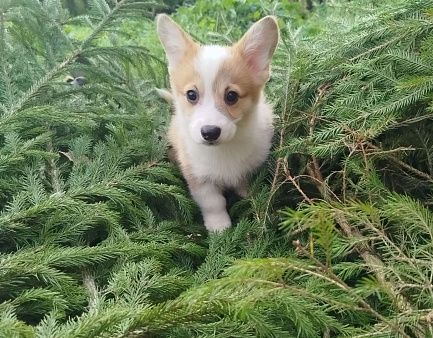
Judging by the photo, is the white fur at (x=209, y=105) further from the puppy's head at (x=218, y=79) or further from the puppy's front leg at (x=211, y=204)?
the puppy's front leg at (x=211, y=204)

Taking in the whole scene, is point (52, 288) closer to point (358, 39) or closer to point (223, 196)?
point (223, 196)

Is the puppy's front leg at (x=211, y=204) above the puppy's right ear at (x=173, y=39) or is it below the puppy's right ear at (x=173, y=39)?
below

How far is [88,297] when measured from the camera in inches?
41.8

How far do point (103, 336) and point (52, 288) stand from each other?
0.32 m

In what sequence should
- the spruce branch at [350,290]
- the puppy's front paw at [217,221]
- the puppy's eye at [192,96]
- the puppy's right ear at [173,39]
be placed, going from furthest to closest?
the puppy's right ear at [173,39] < the puppy's eye at [192,96] < the puppy's front paw at [217,221] < the spruce branch at [350,290]

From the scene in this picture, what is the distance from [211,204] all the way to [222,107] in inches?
15.9

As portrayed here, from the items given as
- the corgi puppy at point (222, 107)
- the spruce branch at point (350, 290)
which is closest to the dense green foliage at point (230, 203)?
the spruce branch at point (350, 290)

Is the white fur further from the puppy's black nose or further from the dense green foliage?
the dense green foliage

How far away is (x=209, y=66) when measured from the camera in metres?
1.87

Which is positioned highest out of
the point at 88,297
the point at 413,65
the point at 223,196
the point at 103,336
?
the point at 413,65

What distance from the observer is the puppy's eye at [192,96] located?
190cm

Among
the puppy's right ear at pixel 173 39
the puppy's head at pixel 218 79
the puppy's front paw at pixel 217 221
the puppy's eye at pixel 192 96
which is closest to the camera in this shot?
the puppy's front paw at pixel 217 221

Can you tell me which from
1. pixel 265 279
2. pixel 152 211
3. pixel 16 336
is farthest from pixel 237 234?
pixel 16 336

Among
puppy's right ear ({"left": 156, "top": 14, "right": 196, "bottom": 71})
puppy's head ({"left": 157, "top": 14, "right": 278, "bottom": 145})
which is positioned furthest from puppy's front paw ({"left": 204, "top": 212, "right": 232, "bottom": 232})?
puppy's right ear ({"left": 156, "top": 14, "right": 196, "bottom": 71})
